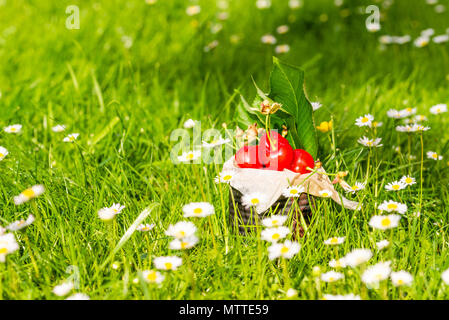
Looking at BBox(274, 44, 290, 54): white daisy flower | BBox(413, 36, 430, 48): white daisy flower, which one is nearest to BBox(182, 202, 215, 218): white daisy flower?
BBox(274, 44, 290, 54): white daisy flower

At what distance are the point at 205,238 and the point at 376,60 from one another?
2136 millimetres

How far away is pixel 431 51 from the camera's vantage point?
3.31 metres

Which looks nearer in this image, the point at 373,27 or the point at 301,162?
the point at 301,162

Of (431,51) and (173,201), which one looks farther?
(431,51)

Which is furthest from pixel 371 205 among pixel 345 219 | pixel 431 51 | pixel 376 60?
pixel 431 51

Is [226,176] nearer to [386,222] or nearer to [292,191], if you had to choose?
[292,191]

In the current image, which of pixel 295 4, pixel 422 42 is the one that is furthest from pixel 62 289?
pixel 295 4

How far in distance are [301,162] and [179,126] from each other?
89 centimetres

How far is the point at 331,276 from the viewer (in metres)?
1.26

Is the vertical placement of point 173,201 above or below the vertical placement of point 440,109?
below

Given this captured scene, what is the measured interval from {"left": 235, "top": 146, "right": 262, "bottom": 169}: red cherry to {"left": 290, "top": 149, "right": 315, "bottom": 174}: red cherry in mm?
111

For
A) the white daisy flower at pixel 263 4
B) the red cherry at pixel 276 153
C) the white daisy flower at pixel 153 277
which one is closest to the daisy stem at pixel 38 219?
the white daisy flower at pixel 153 277

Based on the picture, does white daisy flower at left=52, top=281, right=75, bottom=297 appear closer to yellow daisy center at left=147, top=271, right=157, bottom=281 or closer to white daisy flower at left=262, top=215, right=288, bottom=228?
yellow daisy center at left=147, top=271, right=157, bottom=281
